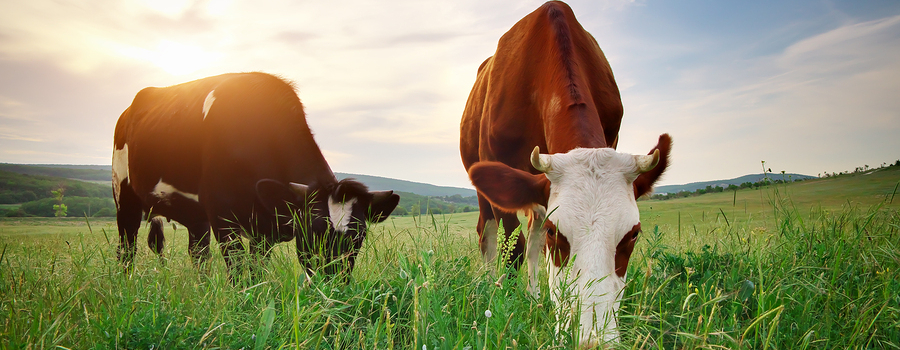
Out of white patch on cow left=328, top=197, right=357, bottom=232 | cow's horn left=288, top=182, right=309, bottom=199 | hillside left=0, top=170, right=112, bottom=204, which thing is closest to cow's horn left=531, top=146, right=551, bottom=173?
white patch on cow left=328, top=197, right=357, bottom=232

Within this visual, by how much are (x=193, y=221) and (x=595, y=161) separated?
566 cm

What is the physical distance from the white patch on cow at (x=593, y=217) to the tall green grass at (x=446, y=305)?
0.48 feet

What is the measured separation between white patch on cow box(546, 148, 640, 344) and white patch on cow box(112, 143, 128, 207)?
744 cm

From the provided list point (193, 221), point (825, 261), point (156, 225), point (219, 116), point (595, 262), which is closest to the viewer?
point (595, 262)

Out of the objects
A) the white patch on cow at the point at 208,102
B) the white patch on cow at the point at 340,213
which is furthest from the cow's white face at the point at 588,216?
the white patch on cow at the point at 208,102

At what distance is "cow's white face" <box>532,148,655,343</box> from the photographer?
2119mm

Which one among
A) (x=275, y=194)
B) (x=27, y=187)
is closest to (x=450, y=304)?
(x=275, y=194)

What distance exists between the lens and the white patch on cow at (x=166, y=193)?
5893mm

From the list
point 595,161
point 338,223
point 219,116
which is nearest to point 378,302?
point 595,161

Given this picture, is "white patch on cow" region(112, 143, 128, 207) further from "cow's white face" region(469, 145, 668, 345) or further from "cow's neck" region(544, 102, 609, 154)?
"cow's neck" region(544, 102, 609, 154)

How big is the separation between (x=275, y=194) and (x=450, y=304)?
9.42 ft

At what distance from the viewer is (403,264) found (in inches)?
99.2

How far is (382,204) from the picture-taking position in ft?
15.3

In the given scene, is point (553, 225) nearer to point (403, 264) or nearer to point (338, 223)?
point (403, 264)
